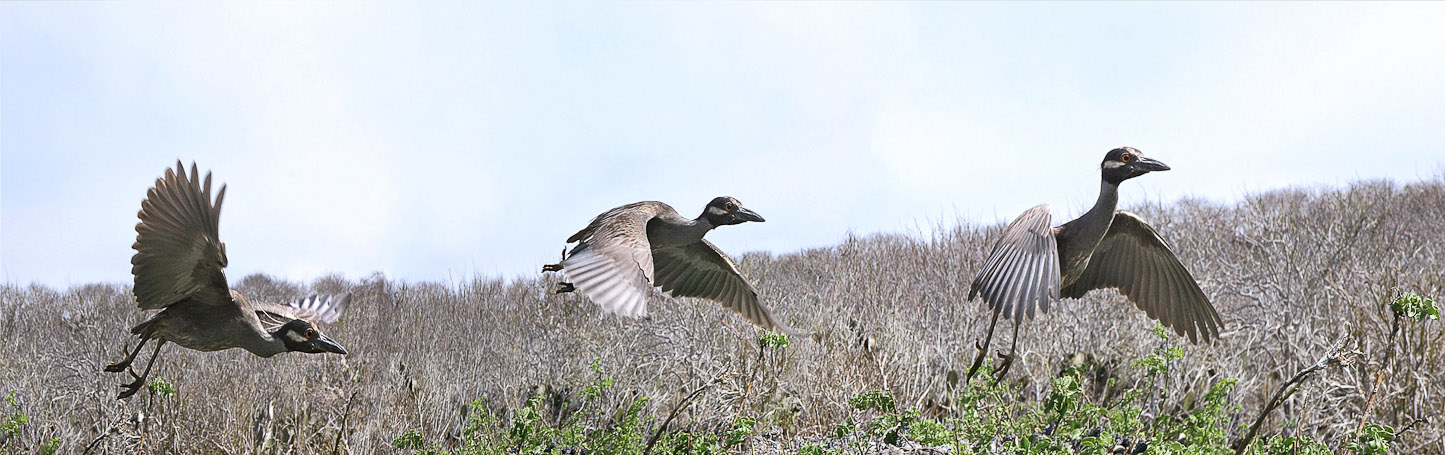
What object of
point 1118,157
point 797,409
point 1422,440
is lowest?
point 1422,440

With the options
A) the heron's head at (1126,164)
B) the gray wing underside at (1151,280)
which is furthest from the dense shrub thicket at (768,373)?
the heron's head at (1126,164)

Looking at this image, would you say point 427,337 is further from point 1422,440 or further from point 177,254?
point 1422,440

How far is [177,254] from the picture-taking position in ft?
8.89

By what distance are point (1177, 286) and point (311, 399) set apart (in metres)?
5.80

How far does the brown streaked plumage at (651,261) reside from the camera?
8.48 feet

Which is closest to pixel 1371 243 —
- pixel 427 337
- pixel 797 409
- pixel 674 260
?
pixel 797 409

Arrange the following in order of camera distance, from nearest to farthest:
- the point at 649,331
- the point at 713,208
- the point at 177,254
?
the point at 177,254, the point at 713,208, the point at 649,331

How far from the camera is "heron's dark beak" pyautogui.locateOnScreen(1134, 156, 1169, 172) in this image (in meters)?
2.40

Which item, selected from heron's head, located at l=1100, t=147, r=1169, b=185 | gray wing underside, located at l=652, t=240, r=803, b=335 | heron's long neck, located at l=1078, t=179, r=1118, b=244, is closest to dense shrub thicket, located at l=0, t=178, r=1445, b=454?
gray wing underside, located at l=652, t=240, r=803, b=335

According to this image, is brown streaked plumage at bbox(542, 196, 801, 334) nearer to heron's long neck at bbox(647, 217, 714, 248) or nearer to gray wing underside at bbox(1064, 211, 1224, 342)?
heron's long neck at bbox(647, 217, 714, 248)

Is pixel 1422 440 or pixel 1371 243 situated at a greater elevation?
pixel 1371 243

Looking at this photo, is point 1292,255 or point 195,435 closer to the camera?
point 195,435

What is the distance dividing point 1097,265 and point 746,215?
129 centimetres

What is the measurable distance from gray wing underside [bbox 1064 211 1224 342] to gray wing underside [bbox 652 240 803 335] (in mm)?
1192
